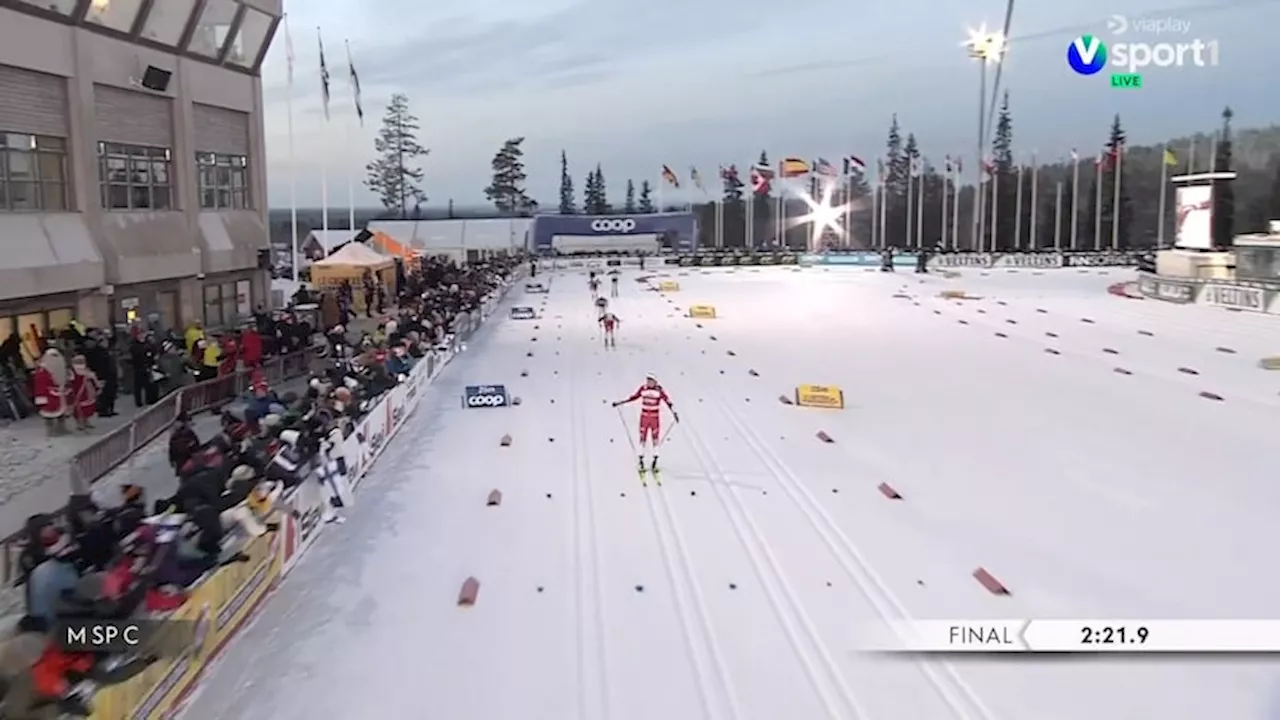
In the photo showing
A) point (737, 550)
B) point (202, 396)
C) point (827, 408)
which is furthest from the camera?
point (827, 408)

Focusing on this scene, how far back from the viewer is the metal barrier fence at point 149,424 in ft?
33.2

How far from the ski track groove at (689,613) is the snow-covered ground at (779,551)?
37 millimetres

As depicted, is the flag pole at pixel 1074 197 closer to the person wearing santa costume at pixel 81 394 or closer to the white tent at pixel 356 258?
the white tent at pixel 356 258

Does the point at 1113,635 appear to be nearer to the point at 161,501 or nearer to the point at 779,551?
the point at 779,551

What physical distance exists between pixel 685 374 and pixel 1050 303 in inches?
924

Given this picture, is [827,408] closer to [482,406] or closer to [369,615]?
[482,406]

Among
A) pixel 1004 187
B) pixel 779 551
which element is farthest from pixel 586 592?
pixel 1004 187

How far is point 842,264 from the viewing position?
67.1 metres

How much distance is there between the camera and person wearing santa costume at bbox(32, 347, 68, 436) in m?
16.1

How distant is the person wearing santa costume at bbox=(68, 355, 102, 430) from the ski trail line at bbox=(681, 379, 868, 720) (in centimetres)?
983

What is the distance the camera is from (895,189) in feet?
437

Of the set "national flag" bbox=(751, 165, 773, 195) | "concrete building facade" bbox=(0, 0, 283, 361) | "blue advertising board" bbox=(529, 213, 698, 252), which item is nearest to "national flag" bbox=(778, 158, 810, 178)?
"national flag" bbox=(751, 165, 773, 195)

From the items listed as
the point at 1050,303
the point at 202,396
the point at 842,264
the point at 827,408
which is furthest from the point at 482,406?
the point at 842,264

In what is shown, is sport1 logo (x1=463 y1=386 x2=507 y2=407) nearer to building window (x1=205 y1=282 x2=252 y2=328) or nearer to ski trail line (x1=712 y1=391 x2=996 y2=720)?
ski trail line (x1=712 y1=391 x2=996 y2=720)
